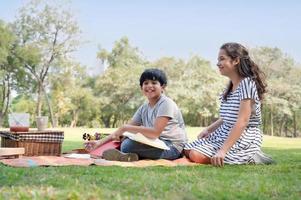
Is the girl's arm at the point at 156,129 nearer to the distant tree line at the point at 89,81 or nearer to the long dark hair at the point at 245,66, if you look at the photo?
the long dark hair at the point at 245,66

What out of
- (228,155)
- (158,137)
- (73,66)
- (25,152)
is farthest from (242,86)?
(73,66)

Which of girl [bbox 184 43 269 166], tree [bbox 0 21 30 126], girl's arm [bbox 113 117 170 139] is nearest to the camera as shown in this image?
girl [bbox 184 43 269 166]

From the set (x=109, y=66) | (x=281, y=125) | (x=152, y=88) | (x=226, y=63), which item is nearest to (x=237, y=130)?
(x=226, y=63)

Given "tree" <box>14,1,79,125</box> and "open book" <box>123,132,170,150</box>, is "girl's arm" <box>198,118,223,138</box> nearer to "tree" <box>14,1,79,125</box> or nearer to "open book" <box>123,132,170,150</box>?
"open book" <box>123,132,170,150</box>

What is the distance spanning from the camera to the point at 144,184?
2730 mm

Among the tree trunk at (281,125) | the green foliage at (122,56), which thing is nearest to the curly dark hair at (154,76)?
the green foliage at (122,56)

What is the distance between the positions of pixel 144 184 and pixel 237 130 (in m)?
1.60

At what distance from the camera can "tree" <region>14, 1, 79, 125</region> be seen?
107 ft

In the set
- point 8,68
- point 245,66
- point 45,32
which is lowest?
point 245,66

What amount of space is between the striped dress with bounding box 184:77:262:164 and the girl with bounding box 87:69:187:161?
174 mm

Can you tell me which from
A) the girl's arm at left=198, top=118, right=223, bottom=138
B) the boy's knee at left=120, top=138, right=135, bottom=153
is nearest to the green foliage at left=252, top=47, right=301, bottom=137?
the girl's arm at left=198, top=118, right=223, bottom=138

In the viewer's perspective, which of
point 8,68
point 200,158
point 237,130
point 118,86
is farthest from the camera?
point 118,86

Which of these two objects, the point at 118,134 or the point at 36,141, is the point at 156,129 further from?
the point at 36,141

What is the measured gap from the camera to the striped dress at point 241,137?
4305mm
